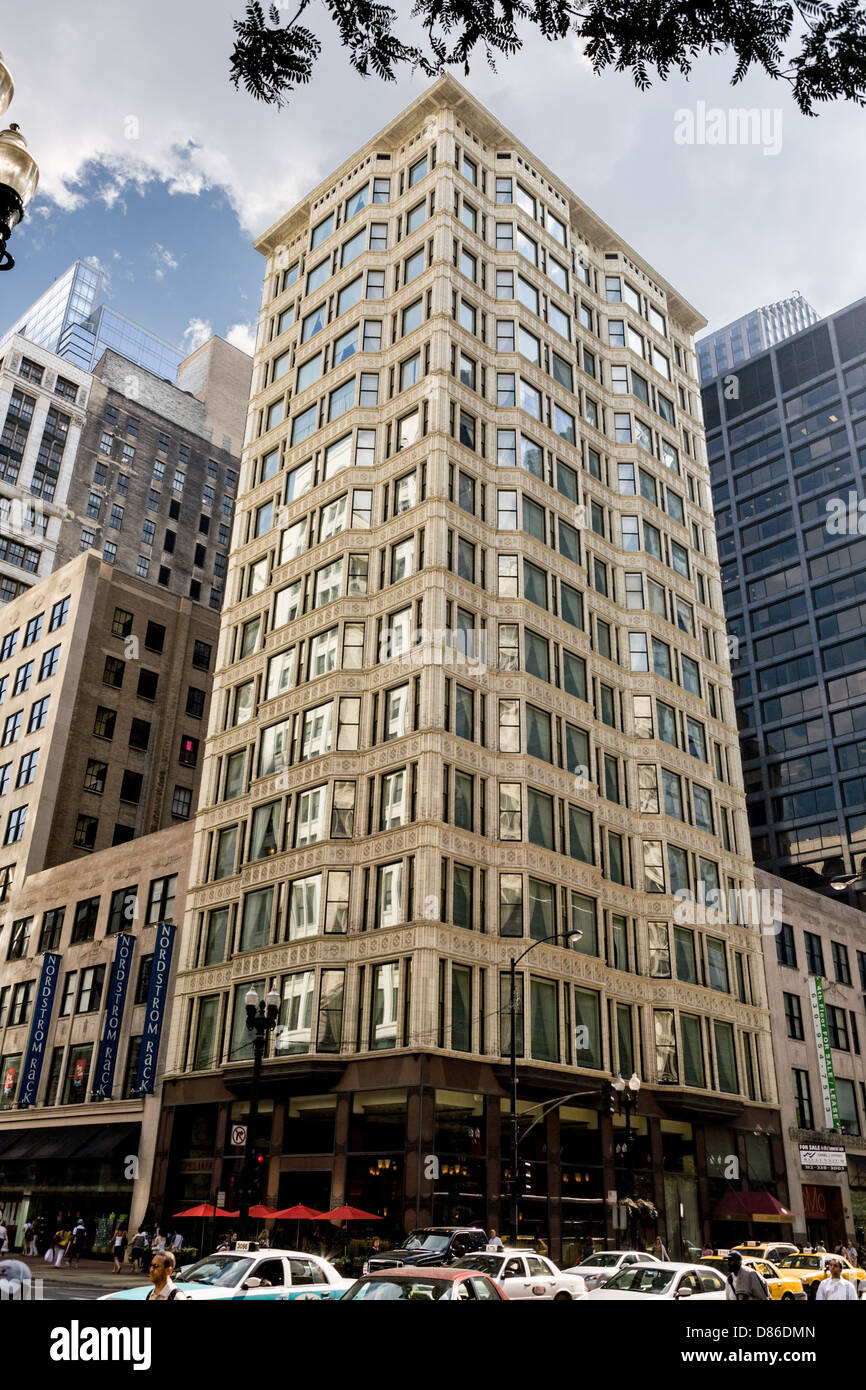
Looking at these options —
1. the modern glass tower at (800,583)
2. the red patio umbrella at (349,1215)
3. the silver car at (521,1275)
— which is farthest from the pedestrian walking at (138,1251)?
the modern glass tower at (800,583)

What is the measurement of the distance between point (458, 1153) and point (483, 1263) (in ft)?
51.2

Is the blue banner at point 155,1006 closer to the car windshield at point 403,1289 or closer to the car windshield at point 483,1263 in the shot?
the car windshield at point 483,1263

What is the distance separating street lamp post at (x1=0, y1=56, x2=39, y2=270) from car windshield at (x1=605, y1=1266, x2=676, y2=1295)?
1789cm

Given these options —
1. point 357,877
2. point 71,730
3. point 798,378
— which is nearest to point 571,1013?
point 357,877

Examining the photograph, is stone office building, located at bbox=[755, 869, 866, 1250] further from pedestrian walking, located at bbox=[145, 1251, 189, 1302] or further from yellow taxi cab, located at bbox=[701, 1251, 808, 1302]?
pedestrian walking, located at bbox=[145, 1251, 189, 1302]

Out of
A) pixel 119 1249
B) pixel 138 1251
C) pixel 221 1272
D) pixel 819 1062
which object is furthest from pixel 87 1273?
pixel 819 1062

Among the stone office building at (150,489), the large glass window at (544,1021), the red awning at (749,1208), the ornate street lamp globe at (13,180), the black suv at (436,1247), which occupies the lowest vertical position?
Answer: the black suv at (436,1247)

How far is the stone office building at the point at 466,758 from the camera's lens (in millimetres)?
38719

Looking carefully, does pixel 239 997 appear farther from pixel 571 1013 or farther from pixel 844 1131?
pixel 844 1131

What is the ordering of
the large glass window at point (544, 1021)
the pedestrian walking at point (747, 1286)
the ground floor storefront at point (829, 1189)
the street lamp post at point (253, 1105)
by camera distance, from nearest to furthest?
1. the pedestrian walking at point (747, 1286)
2. the street lamp post at point (253, 1105)
3. the large glass window at point (544, 1021)
4. the ground floor storefront at point (829, 1189)

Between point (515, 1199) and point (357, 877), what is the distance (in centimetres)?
1313

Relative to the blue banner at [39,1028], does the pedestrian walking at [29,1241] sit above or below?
below

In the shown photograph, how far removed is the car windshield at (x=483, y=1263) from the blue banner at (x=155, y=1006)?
27.7 m

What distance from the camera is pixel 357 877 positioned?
40.9 m
